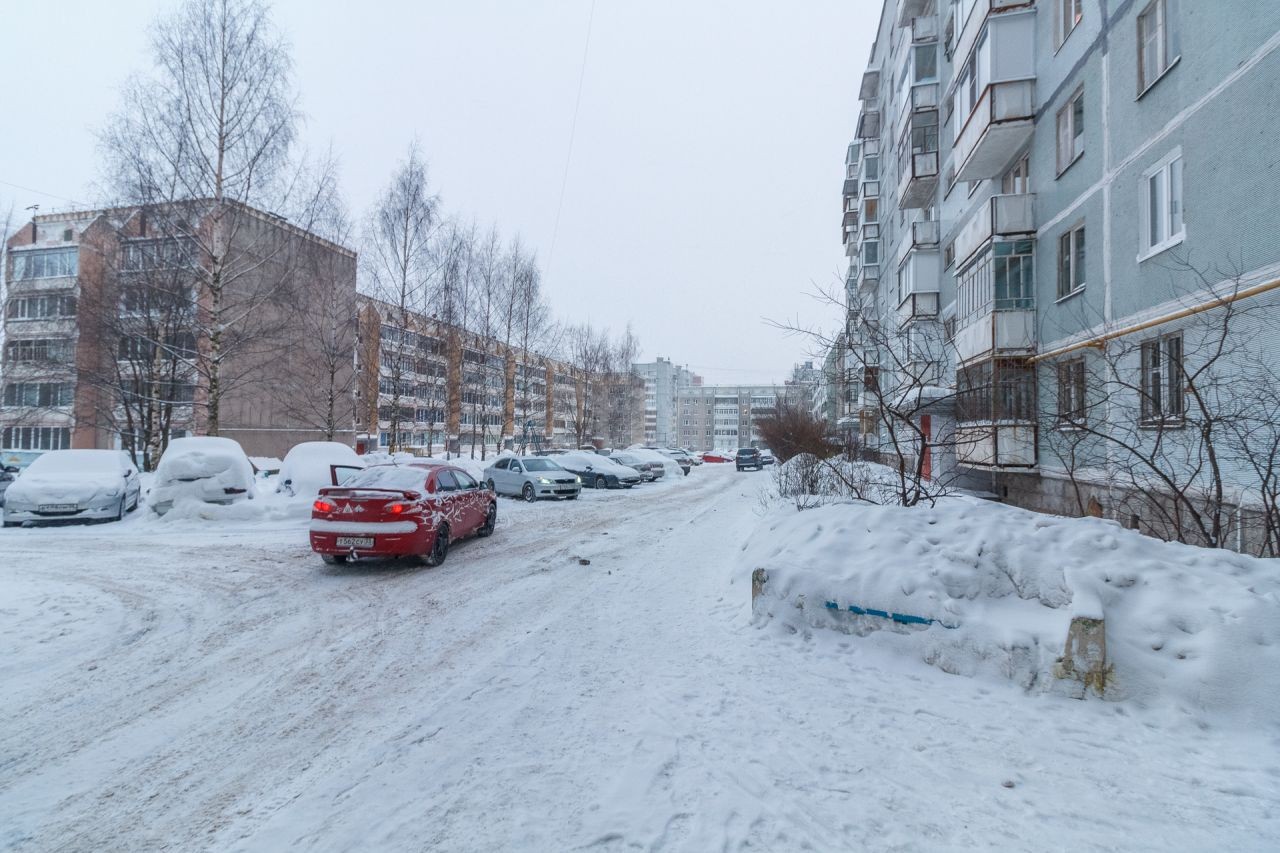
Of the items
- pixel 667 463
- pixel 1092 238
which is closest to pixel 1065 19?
pixel 1092 238

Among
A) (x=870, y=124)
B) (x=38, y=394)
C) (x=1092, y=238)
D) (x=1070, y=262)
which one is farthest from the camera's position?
(x=870, y=124)

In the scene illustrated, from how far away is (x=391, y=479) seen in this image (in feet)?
32.1

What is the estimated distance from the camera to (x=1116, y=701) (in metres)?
4.03

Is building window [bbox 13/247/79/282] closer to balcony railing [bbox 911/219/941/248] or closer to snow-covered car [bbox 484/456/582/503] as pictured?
snow-covered car [bbox 484/456/582/503]

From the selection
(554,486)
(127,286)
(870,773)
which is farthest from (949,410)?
(127,286)

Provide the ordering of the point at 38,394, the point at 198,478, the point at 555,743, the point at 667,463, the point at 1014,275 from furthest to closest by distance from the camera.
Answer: the point at 38,394 < the point at 667,463 < the point at 1014,275 < the point at 198,478 < the point at 555,743

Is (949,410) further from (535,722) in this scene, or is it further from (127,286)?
(127,286)

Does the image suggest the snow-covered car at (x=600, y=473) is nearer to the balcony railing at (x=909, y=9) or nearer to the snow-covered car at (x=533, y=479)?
the snow-covered car at (x=533, y=479)

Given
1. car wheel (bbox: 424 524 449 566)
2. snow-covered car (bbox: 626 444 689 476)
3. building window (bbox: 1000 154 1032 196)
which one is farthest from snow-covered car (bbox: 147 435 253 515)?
snow-covered car (bbox: 626 444 689 476)

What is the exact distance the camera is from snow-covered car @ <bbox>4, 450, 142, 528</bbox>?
12.6 m

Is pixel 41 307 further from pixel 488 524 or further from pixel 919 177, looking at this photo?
pixel 919 177

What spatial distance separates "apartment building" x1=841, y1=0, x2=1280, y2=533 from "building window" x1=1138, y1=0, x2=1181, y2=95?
0.04 metres

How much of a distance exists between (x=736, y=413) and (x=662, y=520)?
14692 centimetres

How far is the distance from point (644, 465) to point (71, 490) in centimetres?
2177
